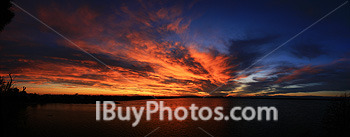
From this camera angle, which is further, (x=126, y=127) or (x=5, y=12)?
(x=126, y=127)

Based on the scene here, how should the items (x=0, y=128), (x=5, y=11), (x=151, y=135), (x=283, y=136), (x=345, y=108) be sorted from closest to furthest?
(x=5, y=11) → (x=0, y=128) → (x=345, y=108) → (x=151, y=135) → (x=283, y=136)

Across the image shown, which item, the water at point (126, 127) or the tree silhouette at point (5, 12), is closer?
the tree silhouette at point (5, 12)

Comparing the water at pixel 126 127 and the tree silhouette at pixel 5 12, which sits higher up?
the tree silhouette at pixel 5 12

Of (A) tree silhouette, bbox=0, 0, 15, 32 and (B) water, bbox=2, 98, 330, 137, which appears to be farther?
(B) water, bbox=2, 98, 330, 137

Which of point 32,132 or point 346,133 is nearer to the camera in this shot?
point 346,133

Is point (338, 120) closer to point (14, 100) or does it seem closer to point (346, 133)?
point (346, 133)

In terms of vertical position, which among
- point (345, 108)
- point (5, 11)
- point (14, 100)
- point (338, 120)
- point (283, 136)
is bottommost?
point (283, 136)

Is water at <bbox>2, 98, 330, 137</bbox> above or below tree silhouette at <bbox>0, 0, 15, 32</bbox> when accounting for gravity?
below

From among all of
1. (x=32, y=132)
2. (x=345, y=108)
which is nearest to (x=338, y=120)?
(x=345, y=108)

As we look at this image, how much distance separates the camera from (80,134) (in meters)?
24.4

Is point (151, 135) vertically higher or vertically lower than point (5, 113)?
lower

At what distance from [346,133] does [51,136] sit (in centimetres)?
3722

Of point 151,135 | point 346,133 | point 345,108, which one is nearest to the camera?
point 346,133

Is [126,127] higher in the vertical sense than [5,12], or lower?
lower
